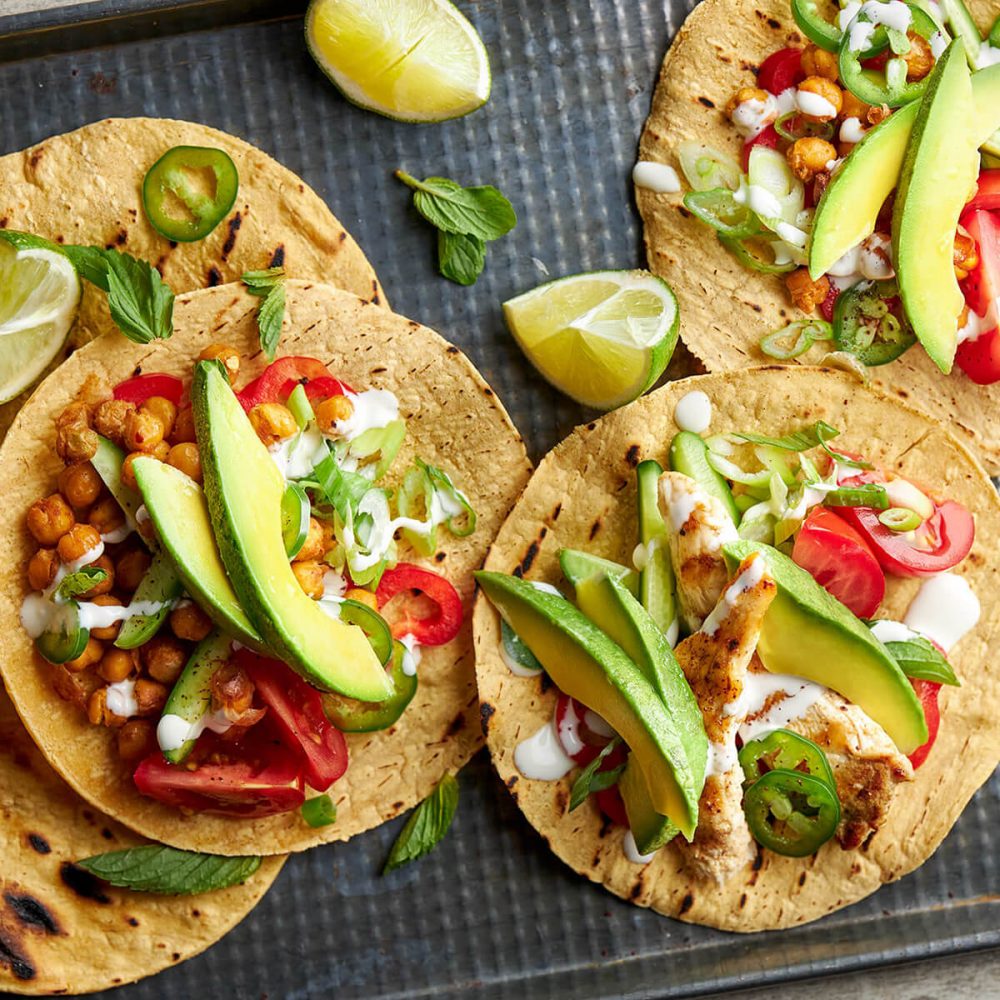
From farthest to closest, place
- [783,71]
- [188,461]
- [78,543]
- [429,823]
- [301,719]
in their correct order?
[783,71] < [429,823] < [301,719] < [78,543] < [188,461]

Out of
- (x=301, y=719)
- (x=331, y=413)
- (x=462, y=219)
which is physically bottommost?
(x=301, y=719)

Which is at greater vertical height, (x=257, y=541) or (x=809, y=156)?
(x=809, y=156)

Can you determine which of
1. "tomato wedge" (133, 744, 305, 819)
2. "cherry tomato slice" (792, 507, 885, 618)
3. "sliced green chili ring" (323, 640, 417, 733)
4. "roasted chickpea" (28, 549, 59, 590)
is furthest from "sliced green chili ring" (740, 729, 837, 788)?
"roasted chickpea" (28, 549, 59, 590)

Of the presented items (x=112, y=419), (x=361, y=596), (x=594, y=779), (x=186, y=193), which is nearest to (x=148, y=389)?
(x=112, y=419)

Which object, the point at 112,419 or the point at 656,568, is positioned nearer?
the point at 112,419

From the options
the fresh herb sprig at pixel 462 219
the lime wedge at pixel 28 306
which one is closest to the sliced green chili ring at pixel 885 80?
the fresh herb sprig at pixel 462 219

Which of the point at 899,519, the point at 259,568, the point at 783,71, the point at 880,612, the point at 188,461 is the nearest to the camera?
the point at 259,568

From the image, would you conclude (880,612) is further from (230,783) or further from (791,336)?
(230,783)

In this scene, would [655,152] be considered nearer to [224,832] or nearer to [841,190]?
[841,190]
